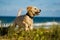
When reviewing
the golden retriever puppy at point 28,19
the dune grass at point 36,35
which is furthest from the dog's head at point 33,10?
the dune grass at point 36,35

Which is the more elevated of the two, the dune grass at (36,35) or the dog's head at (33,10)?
the dog's head at (33,10)

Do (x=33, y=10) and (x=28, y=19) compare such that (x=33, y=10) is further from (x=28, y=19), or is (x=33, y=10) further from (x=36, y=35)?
(x=36, y=35)

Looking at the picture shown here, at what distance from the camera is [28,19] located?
10.6m

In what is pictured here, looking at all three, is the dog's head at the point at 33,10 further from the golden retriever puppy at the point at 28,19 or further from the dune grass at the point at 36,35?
the dune grass at the point at 36,35

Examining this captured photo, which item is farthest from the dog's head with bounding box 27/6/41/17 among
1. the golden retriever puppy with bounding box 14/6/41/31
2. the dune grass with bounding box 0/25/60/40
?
the dune grass with bounding box 0/25/60/40

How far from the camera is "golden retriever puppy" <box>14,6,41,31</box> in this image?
34.6 ft

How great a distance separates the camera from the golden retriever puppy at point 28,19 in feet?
34.6

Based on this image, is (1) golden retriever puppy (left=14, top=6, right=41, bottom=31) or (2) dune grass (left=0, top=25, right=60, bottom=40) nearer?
(2) dune grass (left=0, top=25, right=60, bottom=40)

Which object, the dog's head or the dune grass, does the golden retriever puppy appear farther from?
the dune grass

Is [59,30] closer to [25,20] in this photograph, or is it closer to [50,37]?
[50,37]

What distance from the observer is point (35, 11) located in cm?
1082

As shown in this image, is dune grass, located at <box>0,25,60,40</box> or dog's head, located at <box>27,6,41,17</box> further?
dog's head, located at <box>27,6,41,17</box>

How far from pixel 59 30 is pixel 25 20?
2759 mm

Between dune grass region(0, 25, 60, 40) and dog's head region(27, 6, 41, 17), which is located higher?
dog's head region(27, 6, 41, 17)
